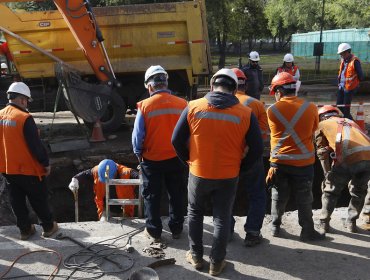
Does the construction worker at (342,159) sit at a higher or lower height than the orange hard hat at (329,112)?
lower

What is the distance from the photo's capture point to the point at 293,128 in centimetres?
406

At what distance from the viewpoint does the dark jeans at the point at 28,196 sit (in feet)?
14.1

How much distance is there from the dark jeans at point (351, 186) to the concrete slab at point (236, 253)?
0.27 m

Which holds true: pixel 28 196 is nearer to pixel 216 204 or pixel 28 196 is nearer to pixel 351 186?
pixel 216 204

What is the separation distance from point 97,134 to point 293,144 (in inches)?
209

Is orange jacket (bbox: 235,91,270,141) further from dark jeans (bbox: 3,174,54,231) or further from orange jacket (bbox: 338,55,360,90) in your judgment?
orange jacket (bbox: 338,55,360,90)

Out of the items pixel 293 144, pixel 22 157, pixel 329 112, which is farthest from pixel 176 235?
pixel 329 112

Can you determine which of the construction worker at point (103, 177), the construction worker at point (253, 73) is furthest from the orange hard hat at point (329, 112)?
the construction worker at point (253, 73)

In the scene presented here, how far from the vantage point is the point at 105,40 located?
884 centimetres

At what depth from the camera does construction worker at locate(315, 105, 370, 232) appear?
4.21 m

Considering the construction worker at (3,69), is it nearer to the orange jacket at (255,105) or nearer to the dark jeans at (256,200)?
the orange jacket at (255,105)

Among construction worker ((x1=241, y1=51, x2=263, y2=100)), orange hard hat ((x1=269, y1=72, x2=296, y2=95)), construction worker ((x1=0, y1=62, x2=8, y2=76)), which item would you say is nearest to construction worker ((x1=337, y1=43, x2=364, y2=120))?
construction worker ((x1=241, y1=51, x2=263, y2=100))

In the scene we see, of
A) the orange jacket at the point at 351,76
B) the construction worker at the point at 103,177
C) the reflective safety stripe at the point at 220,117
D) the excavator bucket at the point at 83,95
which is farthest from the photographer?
the orange jacket at the point at 351,76

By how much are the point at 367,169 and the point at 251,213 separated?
1.29m
